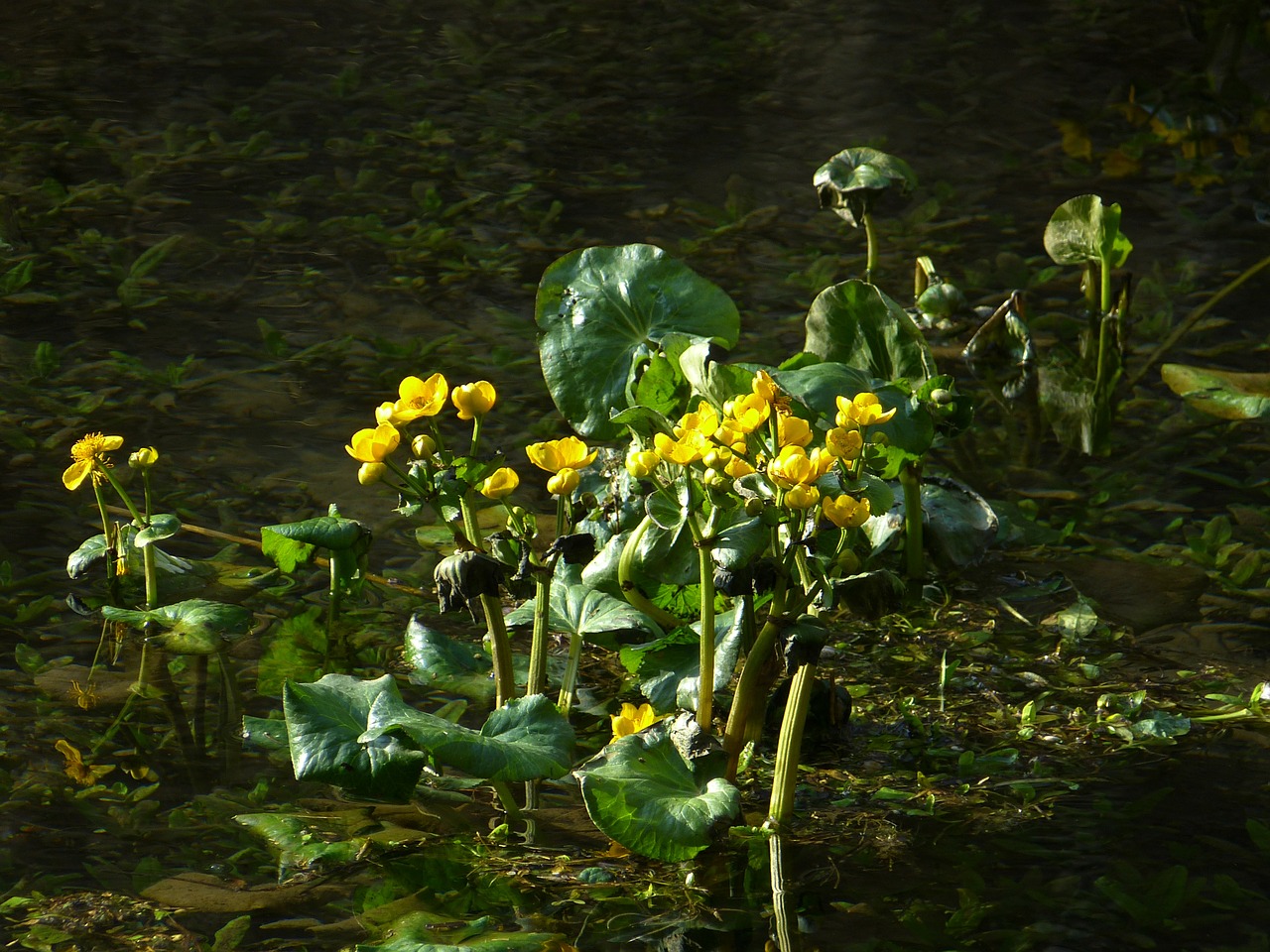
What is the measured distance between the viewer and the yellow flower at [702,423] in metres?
1.23

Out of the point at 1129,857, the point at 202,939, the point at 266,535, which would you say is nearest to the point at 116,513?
the point at 266,535

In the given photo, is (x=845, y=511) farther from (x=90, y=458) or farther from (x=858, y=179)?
(x=858, y=179)

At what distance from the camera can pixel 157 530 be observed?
5.39 ft

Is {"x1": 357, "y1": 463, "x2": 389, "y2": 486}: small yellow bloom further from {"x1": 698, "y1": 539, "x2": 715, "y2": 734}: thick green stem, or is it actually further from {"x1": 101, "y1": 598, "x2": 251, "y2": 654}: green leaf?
{"x1": 101, "y1": 598, "x2": 251, "y2": 654}: green leaf

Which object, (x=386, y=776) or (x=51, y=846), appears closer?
(x=386, y=776)

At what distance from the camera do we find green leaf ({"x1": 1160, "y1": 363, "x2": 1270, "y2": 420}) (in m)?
2.18

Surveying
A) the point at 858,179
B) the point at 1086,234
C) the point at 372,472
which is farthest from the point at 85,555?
the point at 1086,234

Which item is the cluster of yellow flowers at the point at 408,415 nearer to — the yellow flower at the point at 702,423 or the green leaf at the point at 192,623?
the yellow flower at the point at 702,423

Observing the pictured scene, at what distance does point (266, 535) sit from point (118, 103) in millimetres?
2119

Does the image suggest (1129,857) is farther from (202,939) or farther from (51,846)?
(51,846)

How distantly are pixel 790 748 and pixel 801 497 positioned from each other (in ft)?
0.92

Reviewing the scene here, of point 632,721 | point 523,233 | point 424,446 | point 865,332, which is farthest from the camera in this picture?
point 523,233

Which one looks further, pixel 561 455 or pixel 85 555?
pixel 85 555

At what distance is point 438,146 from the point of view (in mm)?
3236
